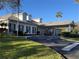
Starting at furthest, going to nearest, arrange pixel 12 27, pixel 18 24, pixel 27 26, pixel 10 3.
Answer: pixel 27 26 < pixel 18 24 < pixel 12 27 < pixel 10 3

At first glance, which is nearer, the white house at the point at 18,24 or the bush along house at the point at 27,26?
the white house at the point at 18,24

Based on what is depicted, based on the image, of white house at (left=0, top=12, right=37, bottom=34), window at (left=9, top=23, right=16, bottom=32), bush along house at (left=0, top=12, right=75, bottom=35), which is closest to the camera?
white house at (left=0, top=12, right=37, bottom=34)

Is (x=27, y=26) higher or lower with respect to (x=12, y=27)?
higher

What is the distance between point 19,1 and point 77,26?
37.0 meters

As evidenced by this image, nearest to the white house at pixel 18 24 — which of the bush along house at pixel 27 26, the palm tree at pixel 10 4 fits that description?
the bush along house at pixel 27 26

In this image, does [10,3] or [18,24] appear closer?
[10,3]

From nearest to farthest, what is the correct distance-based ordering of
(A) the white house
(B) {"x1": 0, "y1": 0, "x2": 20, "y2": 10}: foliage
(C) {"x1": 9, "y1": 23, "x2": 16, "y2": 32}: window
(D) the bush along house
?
(B) {"x1": 0, "y1": 0, "x2": 20, "y2": 10}: foliage, (A) the white house, (D) the bush along house, (C) {"x1": 9, "y1": 23, "x2": 16, "y2": 32}: window

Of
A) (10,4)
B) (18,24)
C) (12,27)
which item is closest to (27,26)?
(18,24)

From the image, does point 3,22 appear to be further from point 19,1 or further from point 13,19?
point 19,1

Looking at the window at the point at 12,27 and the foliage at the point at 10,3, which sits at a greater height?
the foliage at the point at 10,3

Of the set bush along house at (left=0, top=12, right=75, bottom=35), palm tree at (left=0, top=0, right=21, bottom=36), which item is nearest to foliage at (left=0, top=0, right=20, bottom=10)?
palm tree at (left=0, top=0, right=21, bottom=36)

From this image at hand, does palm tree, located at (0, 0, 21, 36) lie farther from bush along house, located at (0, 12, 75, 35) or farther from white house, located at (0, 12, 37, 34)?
white house, located at (0, 12, 37, 34)

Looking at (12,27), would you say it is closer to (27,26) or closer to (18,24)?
(18,24)

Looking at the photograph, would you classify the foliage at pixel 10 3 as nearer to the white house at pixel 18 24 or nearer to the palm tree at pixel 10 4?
the palm tree at pixel 10 4
